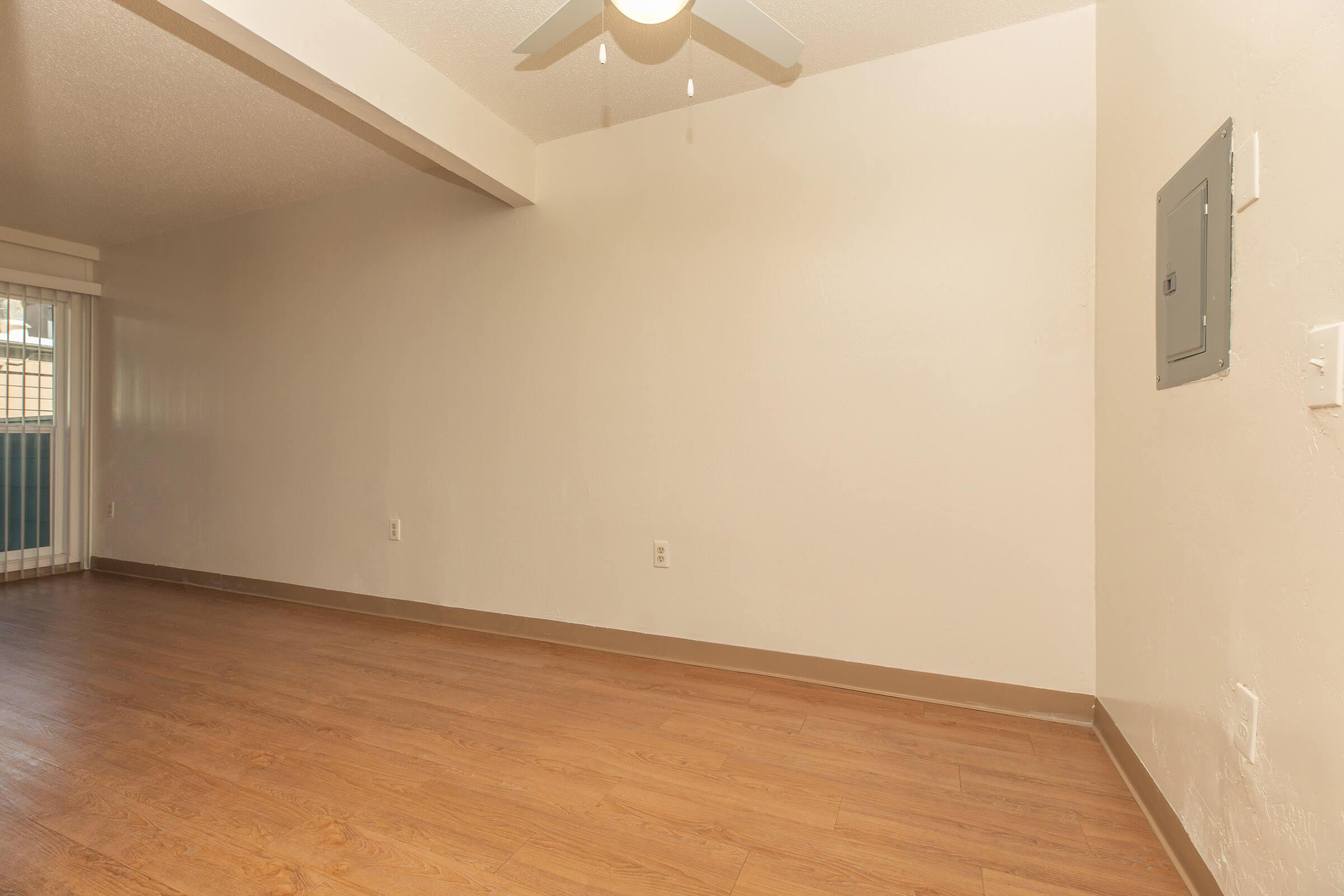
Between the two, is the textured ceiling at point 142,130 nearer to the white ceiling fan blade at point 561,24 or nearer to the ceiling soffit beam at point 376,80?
the ceiling soffit beam at point 376,80

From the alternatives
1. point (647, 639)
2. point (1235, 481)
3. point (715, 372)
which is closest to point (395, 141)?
point (715, 372)

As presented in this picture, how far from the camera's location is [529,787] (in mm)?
1923

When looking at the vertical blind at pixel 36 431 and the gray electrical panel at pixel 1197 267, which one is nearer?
the gray electrical panel at pixel 1197 267

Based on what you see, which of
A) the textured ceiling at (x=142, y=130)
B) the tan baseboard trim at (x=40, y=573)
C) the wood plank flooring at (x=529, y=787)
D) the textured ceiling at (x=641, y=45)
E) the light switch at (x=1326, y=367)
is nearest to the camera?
the light switch at (x=1326, y=367)

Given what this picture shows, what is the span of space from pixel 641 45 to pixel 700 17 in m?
0.90

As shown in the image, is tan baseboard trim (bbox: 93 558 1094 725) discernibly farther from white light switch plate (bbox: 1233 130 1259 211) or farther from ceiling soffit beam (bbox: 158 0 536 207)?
ceiling soffit beam (bbox: 158 0 536 207)

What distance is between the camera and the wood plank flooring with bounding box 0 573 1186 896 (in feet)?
5.04

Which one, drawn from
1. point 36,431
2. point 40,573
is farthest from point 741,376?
point 40,573

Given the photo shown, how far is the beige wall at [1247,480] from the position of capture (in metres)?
1.04

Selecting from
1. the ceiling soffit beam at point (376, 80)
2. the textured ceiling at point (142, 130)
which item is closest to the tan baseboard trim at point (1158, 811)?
the ceiling soffit beam at point (376, 80)

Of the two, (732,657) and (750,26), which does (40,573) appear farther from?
(750,26)

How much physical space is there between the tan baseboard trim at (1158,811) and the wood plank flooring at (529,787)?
0.11 feet

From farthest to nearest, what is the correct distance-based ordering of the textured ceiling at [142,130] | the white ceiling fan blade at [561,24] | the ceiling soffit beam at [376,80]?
the textured ceiling at [142,130] → the ceiling soffit beam at [376,80] → the white ceiling fan blade at [561,24]

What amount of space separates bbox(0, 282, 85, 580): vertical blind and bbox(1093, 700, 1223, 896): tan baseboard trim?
6.71 meters
